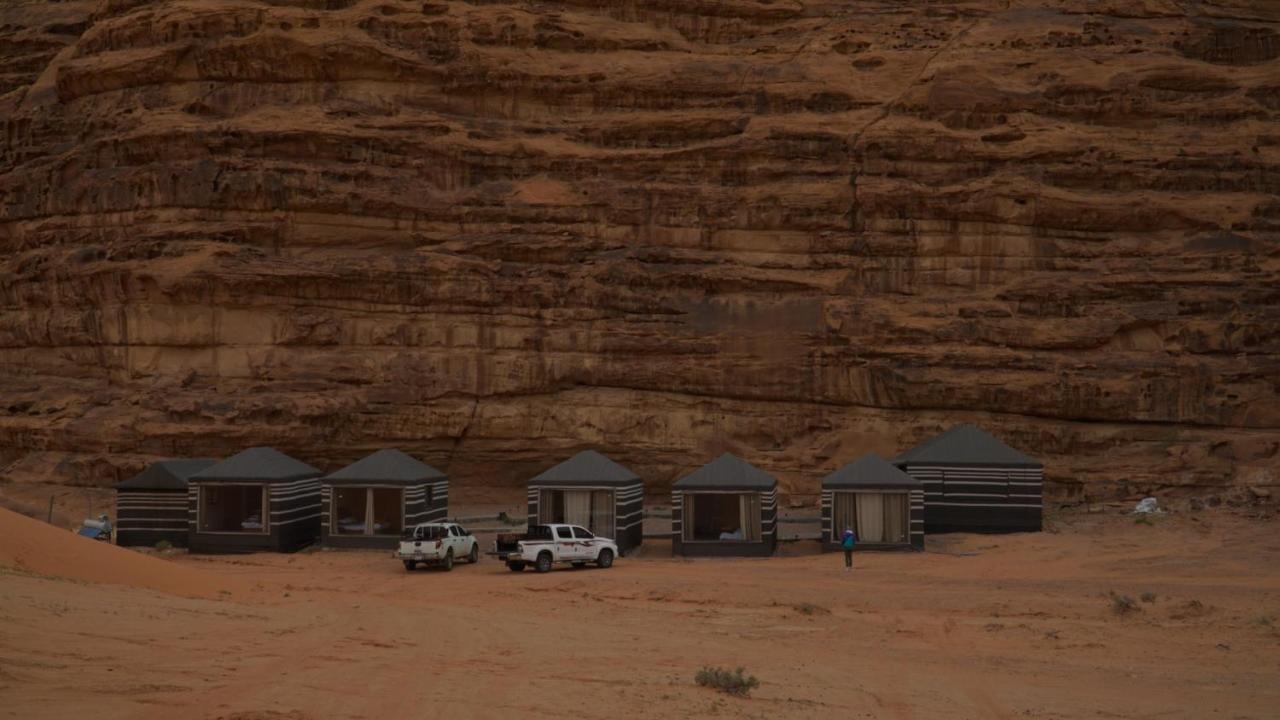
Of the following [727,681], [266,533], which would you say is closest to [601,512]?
[266,533]

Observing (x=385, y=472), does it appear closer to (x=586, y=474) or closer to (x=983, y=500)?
(x=586, y=474)

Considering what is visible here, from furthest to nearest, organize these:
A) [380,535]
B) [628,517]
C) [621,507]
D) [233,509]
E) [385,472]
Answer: [233,509] → [385,472] → [380,535] → [628,517] → [621,507]

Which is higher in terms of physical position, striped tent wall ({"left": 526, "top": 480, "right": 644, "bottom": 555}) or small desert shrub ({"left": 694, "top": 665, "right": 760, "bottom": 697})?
striped tent wall ({"left": 526, "top": 480, "right": 644, "bottom": 555})

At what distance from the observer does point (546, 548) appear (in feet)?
108

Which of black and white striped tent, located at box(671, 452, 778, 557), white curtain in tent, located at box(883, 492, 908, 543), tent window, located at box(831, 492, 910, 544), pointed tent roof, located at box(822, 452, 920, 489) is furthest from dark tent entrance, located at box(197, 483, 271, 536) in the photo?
white curtain in tent, located at box(883, 492, 908, 543)

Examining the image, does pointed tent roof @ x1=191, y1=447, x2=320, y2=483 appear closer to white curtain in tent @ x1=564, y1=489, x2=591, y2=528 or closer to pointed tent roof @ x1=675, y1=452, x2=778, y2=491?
white curtain in tent @ x1=564, y1=489, x2=591, y2=528

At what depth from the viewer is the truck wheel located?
3288 centimetres

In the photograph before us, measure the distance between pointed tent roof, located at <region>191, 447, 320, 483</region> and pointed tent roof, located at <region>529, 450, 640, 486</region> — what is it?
7548 mm

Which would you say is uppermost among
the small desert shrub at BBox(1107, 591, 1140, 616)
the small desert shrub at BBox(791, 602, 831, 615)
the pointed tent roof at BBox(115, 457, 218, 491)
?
the pointed tent roof at BBox(115, 457, 218, 491)

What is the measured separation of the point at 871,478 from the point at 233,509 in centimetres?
2024

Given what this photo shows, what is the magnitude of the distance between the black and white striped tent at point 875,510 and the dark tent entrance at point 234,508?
Result: 1671 centimetres

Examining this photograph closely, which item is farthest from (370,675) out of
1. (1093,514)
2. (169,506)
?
(1093,514)

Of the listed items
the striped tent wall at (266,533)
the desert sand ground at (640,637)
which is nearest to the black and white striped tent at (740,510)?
the desert sand ground at (640,637)

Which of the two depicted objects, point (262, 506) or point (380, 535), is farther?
point (262, 506)
